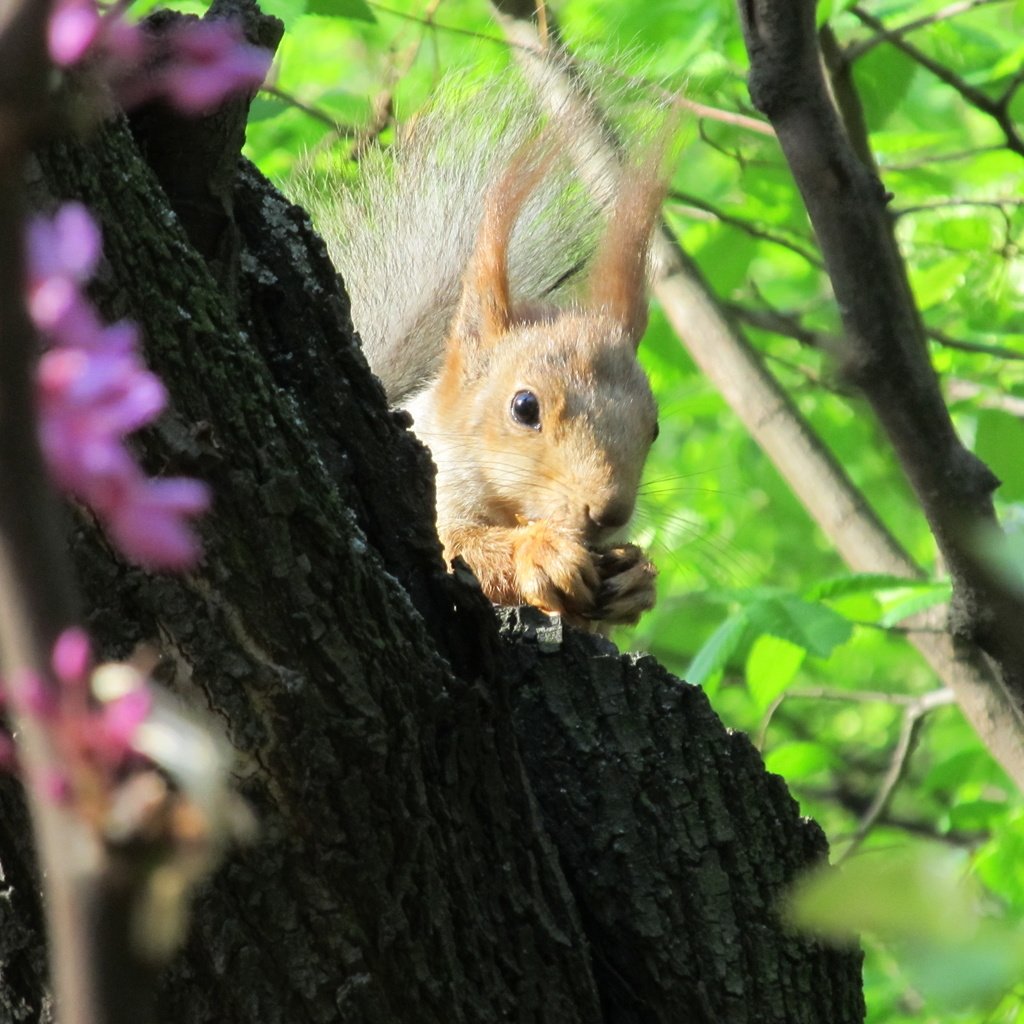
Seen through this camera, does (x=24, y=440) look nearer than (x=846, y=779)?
Yes

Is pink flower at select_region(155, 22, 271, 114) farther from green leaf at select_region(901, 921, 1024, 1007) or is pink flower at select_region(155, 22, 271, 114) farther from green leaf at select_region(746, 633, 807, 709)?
green leaf at select_region(746, 633, 807, 709)

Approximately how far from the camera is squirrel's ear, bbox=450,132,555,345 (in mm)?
2707

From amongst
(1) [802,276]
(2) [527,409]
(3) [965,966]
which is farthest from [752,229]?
(3) [965,966]

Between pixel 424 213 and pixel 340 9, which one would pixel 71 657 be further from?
pixel 424 213

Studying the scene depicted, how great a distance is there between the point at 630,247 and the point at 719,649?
86cm

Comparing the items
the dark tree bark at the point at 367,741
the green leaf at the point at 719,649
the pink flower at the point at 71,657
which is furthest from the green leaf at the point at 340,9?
the pink flower at the point at 71,657

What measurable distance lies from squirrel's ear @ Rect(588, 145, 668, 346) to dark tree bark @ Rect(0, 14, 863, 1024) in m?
1.28

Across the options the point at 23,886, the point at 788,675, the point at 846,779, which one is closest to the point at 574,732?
the point at 23,886

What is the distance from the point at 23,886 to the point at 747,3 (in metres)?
1.24

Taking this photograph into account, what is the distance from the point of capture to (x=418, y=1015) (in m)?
1.37

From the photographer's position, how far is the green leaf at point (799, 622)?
7.73 ft

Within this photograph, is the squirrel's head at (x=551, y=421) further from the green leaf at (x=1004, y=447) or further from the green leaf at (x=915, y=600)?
the green leaf at (x=1004, y=447)

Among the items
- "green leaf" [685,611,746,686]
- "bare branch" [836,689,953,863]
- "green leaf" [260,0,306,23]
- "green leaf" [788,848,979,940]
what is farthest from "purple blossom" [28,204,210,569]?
"bare branch" [836,689,953,863]

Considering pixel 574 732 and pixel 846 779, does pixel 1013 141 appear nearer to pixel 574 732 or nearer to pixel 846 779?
pixel 574 732
